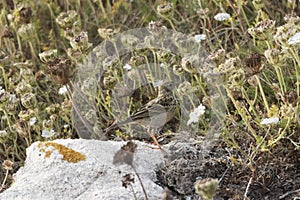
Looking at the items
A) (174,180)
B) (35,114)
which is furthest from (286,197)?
(35,114)

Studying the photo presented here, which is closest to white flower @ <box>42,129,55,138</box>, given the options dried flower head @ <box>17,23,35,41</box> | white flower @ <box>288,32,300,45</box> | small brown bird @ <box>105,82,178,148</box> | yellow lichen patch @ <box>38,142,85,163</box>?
yellow lichen patch @ <box>38,142,85,163</box>

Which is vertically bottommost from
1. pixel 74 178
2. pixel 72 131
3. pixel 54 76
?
pixel 72 131

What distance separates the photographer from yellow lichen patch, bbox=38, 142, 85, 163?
2.43m

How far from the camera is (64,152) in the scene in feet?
8.11

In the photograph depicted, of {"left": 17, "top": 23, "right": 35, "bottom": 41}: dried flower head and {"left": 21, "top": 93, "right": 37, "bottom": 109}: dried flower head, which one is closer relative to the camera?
{"left": 21, "top": 93, "right": 37, "bottom": 109}: dried flower head

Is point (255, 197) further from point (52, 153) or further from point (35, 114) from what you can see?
point (35, 114)

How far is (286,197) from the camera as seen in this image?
2.24 m

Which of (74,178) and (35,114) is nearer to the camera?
(74,178)

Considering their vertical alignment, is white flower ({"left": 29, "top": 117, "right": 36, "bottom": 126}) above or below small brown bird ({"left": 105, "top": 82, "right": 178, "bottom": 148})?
below

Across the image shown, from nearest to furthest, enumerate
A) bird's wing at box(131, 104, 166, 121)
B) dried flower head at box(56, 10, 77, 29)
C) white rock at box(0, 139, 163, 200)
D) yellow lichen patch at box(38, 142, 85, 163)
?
white rock at box(0, 139, 163, 200) → yellow lichen patch at box(38, 142, 85, 163) → bird's wing at box(131, 104, 166, 121) → dried flower head at box(56, 10, 77, 29)

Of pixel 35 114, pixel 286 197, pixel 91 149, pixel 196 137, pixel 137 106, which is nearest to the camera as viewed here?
pixel 286 197

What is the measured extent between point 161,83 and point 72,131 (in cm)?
59

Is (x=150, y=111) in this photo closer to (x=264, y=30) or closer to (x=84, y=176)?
(x=84, y=176)

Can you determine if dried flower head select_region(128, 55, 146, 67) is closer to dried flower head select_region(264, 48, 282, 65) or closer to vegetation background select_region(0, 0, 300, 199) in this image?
vegetation background select_region(0, 0, 300, 199)
